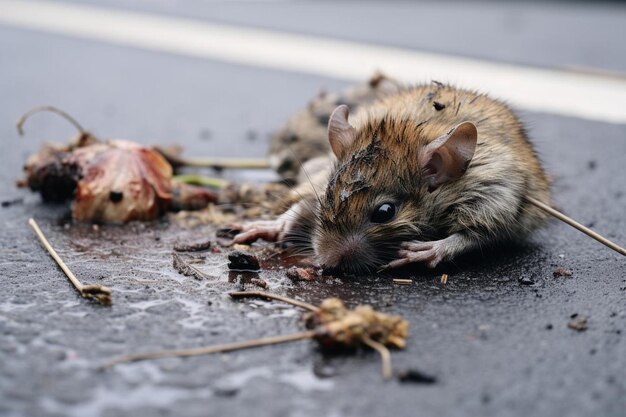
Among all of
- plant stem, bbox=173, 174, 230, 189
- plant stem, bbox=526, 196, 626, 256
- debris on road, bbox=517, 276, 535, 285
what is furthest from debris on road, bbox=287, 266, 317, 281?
plant stem, bbox=173, 174, 230, 189

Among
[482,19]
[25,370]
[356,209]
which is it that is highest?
[482,19]

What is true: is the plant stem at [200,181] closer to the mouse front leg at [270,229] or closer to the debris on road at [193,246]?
the mouse front leg at [270,229]

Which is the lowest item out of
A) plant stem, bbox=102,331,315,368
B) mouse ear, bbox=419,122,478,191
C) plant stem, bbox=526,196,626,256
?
plant stem, bbox=102,331,315,368

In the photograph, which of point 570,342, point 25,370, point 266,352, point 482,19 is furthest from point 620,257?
point 482,19

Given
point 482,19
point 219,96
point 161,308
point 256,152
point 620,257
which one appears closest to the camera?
point 161,308

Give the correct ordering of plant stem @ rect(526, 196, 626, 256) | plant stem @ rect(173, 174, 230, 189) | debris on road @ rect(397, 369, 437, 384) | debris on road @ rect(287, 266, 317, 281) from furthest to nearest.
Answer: plant stem @ rect(173, 174, 230, 189) < plant stem @ rect(526, 196, 626, 256) < debris on road @ rect(287, 266, 317, 281) < debris on road @ rect(397, 369, 437, 384)

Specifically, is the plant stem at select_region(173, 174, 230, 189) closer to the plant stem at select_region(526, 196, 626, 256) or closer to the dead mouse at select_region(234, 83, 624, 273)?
the dead mouse at select_region(234, 83, 624, 273)

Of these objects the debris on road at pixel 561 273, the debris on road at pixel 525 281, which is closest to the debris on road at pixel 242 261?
the debris on road at pixel 525 281

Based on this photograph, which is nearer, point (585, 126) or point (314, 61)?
point (585, 126)

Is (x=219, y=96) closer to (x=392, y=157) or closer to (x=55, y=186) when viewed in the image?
(x=55, y=186)
